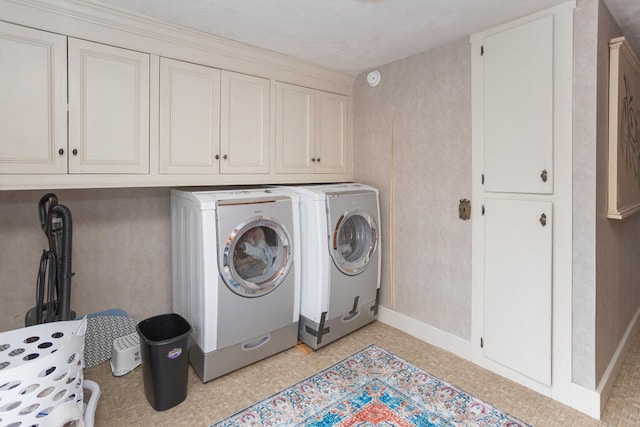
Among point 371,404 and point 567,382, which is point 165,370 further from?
point 567,382

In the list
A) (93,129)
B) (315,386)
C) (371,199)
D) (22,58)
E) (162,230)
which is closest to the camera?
(22,58)

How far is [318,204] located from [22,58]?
71.6 inches

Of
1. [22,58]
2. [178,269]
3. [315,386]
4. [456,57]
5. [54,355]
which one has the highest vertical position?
[456,57]

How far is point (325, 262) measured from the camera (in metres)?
2.50

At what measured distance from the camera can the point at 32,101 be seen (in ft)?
5.86

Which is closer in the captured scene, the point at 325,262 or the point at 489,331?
the point at 489,331

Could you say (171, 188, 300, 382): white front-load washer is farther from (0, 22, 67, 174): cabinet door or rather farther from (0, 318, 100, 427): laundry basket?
(0, 22, 67, 174): cabinet door

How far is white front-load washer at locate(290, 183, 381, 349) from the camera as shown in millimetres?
2512

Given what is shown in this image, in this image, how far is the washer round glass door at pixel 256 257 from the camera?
84.2 inches

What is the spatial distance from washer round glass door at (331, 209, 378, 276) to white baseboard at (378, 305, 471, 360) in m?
0.56

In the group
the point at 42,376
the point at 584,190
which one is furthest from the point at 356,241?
the point at 42,376

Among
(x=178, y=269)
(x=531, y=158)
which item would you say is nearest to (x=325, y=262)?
(x=178, y=269)

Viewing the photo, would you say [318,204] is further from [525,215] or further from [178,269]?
[525,215]

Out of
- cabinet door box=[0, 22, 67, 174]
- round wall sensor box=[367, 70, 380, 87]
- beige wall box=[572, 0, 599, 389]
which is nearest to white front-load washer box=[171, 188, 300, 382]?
cabinet door box=[0, 22, 67, 174]
